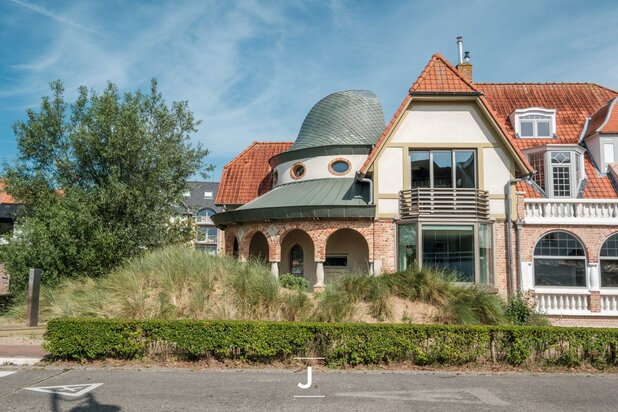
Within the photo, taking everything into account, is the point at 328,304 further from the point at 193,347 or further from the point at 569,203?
the point at 569,203

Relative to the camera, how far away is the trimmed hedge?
981 centimetres

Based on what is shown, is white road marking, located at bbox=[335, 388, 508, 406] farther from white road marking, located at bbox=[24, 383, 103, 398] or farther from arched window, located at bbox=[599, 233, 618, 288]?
arched window, located at bbox=[599, 233, 618, 288]

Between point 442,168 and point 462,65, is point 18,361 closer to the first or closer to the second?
point 442,168

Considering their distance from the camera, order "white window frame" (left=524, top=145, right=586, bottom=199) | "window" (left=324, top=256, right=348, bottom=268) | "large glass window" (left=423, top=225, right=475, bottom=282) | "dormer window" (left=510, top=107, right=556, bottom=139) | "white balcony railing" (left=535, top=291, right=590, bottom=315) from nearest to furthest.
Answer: "white balcony railing" (left=535, top=291, right=590, bottom=315) → "large glass window" (left=423, top=225, right=475, bottom=282) → "white window frame" (left=524, top=145, right=586, bottom=199) → "window" (left=324, top=256, right=348, bottom=268) → "dormer window" (left=510, top=107, right=556, bottom=139)

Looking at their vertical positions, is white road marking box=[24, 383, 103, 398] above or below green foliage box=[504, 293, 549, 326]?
below

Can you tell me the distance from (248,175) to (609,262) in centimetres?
1763

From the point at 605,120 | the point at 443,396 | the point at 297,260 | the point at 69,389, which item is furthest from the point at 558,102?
the point at 69,389

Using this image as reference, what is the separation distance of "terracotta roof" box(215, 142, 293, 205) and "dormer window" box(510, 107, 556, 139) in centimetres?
1260

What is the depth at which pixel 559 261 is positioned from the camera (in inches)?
689

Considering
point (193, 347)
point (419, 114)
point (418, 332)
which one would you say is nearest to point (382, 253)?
point (419, 114)

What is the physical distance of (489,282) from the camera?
17031mm

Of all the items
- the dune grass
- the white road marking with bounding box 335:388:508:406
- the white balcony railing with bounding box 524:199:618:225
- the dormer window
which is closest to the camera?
the white road marking with bounding box 335:388:508:406

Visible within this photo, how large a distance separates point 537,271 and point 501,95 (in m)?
9.75

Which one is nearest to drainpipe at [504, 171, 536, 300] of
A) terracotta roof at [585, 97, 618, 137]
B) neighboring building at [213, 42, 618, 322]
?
neighboring building at [213, 42, 618, 322]
